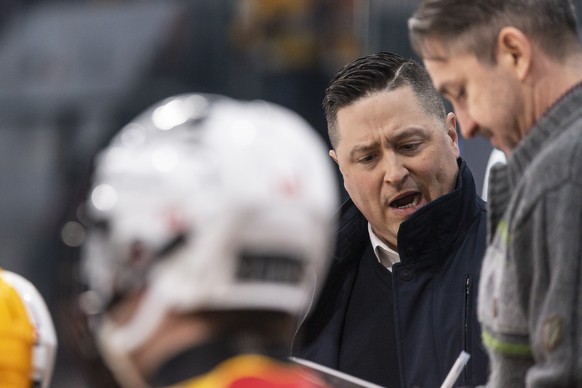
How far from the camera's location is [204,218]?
1.31 m

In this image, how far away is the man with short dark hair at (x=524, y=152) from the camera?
1658 mm

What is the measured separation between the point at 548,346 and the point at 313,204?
1.55 ft

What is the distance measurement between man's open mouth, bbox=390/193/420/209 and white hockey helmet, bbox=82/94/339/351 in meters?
1.35

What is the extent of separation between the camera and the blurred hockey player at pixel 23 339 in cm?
203

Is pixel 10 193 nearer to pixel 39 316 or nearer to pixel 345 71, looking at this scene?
pixel 345 71

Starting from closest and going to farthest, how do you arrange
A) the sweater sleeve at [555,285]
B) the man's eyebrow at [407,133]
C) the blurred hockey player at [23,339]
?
the sweater sleeve at [555,285] → the blurred hockey player at [23,339] → the man's eyebrow at [407,133]

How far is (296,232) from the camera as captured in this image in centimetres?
136

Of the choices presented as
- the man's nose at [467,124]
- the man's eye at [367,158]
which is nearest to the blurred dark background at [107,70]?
the man's eye at [367,158]

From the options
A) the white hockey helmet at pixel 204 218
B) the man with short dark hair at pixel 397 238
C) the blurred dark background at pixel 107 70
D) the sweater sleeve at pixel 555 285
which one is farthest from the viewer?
the blurred dark background at pixel 107 70

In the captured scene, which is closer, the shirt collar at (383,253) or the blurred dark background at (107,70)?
the shirt collar at (383,253)

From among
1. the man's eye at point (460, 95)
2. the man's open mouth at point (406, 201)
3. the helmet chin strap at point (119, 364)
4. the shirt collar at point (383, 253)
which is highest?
the man's eye at point (460, 95)

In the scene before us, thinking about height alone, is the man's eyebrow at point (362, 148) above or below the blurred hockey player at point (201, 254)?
above

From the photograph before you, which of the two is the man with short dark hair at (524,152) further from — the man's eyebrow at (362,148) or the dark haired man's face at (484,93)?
the man's eyebrow at (362,148)

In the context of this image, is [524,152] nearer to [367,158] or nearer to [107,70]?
[367,158]
